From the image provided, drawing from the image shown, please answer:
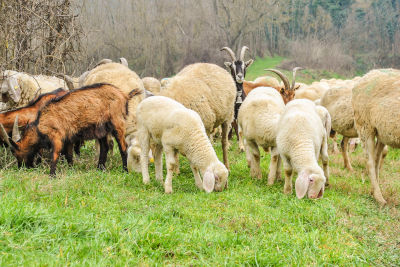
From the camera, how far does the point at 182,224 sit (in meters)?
4.66

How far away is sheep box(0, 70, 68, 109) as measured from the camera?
8.54 meters

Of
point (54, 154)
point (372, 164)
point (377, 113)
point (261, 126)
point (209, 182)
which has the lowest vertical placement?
point (372, 164)

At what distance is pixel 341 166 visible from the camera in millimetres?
9383

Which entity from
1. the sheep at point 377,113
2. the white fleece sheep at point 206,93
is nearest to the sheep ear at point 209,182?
the white fleece sheep at point 206,93

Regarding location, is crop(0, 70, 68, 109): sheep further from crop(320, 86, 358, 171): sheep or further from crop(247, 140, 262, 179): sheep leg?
crop(320, 86, 358, 171): sheep

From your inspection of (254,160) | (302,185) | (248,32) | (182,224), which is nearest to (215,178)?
(302,185)

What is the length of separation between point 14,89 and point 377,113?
759 cm

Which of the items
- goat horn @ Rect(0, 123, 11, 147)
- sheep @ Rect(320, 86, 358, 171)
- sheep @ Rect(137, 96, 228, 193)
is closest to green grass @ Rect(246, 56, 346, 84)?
sheep @ Rect(320, 86, 358, 171)

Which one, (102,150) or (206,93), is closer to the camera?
(102,150)

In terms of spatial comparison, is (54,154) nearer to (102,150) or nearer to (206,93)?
(102,150)

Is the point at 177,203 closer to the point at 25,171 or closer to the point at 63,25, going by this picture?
the point at 25,171

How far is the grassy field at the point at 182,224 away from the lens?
354 cm

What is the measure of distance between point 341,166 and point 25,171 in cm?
704

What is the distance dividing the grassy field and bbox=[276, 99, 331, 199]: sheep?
0.26 meters
